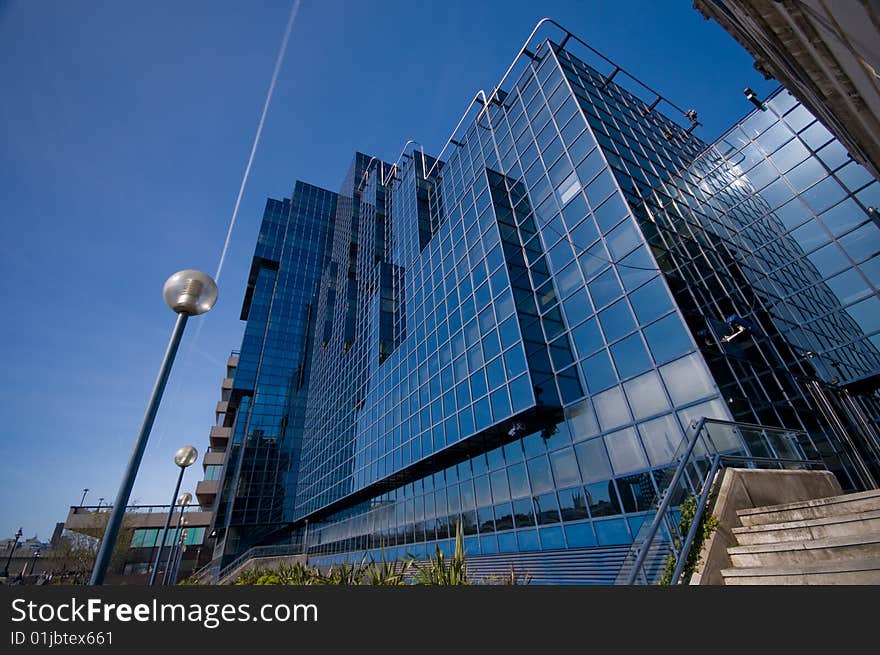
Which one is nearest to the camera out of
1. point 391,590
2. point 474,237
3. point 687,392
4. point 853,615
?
point 853,615

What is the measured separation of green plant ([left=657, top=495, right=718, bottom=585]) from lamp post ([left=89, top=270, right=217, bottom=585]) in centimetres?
640

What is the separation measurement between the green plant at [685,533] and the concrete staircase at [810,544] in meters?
0.35

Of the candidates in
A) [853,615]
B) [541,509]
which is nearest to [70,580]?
[541,509]

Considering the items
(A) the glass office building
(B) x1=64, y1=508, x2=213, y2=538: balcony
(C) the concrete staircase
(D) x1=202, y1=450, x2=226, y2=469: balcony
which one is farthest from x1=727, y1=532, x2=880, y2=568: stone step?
(D) x1=202, y1=450, x2=226, y2=469: balcony

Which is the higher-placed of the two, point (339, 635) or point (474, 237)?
point (474, 237)

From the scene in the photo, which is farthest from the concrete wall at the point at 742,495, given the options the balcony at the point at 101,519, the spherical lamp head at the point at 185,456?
the balcony at the point at 101,519

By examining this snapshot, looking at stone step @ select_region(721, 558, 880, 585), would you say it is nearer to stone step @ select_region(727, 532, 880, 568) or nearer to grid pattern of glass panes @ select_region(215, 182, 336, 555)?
stone step @ select_region(727, 532, 880, 568)

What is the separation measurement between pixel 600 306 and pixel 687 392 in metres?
4.11

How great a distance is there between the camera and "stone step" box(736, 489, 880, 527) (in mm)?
4832

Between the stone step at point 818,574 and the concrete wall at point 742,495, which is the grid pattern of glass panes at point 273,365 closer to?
the concrete wall at point 742,495

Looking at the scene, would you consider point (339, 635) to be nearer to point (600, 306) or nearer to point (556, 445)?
point (556, 445)

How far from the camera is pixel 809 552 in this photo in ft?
14.6

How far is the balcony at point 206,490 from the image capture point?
5736cm

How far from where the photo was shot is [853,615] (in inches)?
94.6
